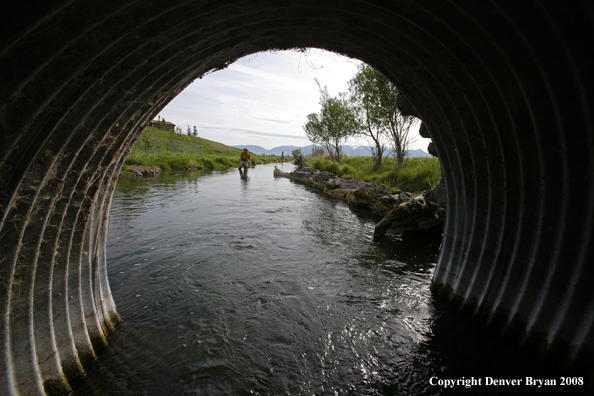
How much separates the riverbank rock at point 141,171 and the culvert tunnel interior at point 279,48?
882 inches

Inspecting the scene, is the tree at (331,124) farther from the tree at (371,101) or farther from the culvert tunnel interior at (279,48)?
the culvert tunnel interior at (279,48)

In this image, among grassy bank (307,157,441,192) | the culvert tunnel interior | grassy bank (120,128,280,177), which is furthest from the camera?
grassy bank (120,128,280,177)

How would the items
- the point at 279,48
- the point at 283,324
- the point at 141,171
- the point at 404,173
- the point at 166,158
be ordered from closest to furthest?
1. the point at 279,48
2. the point at 283,324
3. the point at 404,173
4. the point at 141,171
5. the point at 166,158

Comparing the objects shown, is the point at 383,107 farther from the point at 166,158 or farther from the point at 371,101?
the point at 166,158

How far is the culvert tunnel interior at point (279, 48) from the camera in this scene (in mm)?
1957

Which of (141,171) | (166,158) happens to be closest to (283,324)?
(141,171)

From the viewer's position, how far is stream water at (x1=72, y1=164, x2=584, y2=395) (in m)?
3.18

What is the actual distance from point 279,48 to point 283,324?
14.1ft

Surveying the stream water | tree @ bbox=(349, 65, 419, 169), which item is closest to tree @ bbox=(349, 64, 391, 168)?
tree @ bbox=(349, 65, 419, 169)

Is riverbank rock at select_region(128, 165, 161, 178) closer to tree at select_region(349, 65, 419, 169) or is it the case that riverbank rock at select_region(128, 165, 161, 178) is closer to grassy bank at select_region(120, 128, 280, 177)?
grassy bank at select_region(120, 128, 280, 177)

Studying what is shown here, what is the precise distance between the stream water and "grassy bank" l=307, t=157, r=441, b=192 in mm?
8319

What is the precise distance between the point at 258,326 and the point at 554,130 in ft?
15.3

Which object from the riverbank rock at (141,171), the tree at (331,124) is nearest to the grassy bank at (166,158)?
the riverbank rock at (141,171)

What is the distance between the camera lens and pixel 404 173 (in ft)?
56.4
